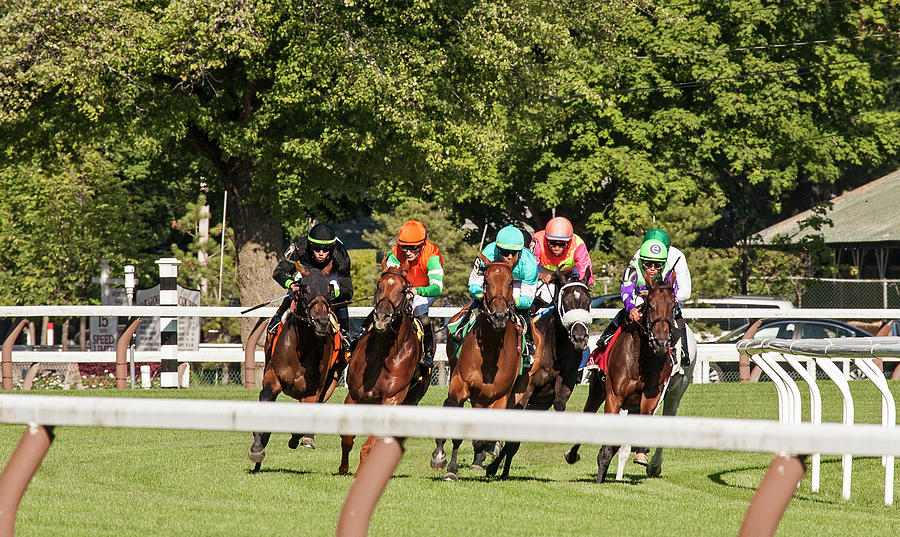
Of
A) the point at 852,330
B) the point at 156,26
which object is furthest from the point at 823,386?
the point at 156,26

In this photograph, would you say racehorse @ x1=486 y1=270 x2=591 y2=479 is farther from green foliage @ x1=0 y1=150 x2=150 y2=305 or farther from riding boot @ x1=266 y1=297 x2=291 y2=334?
green foliage @ x1=0 y1=150 x2=150 y2=305

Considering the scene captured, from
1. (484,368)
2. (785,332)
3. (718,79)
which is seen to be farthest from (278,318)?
(718,79)

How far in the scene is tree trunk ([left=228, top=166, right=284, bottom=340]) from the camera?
→ 25.7 m

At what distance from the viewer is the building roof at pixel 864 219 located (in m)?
41.1

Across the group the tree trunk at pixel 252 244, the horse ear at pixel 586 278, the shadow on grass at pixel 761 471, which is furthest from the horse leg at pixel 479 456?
the tree trunk at pixel 252 244

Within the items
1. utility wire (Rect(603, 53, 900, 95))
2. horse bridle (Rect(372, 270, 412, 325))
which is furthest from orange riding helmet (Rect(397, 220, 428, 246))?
utility wire (Rect(603, 53, 900, 95))

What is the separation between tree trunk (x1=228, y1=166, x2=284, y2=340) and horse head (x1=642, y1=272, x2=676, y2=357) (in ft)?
52.8

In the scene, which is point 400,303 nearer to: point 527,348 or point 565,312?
point 527,348

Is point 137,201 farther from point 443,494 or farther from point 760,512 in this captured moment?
point 760,512

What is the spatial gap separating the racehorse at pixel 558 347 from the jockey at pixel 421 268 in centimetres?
105

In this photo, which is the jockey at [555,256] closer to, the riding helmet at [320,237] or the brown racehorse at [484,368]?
the brown racehorse at [484,368]

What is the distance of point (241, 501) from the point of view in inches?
336

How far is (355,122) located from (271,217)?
11.3ft

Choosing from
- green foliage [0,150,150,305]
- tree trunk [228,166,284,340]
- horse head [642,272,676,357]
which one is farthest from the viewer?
green foliage [0,150,150,305]
